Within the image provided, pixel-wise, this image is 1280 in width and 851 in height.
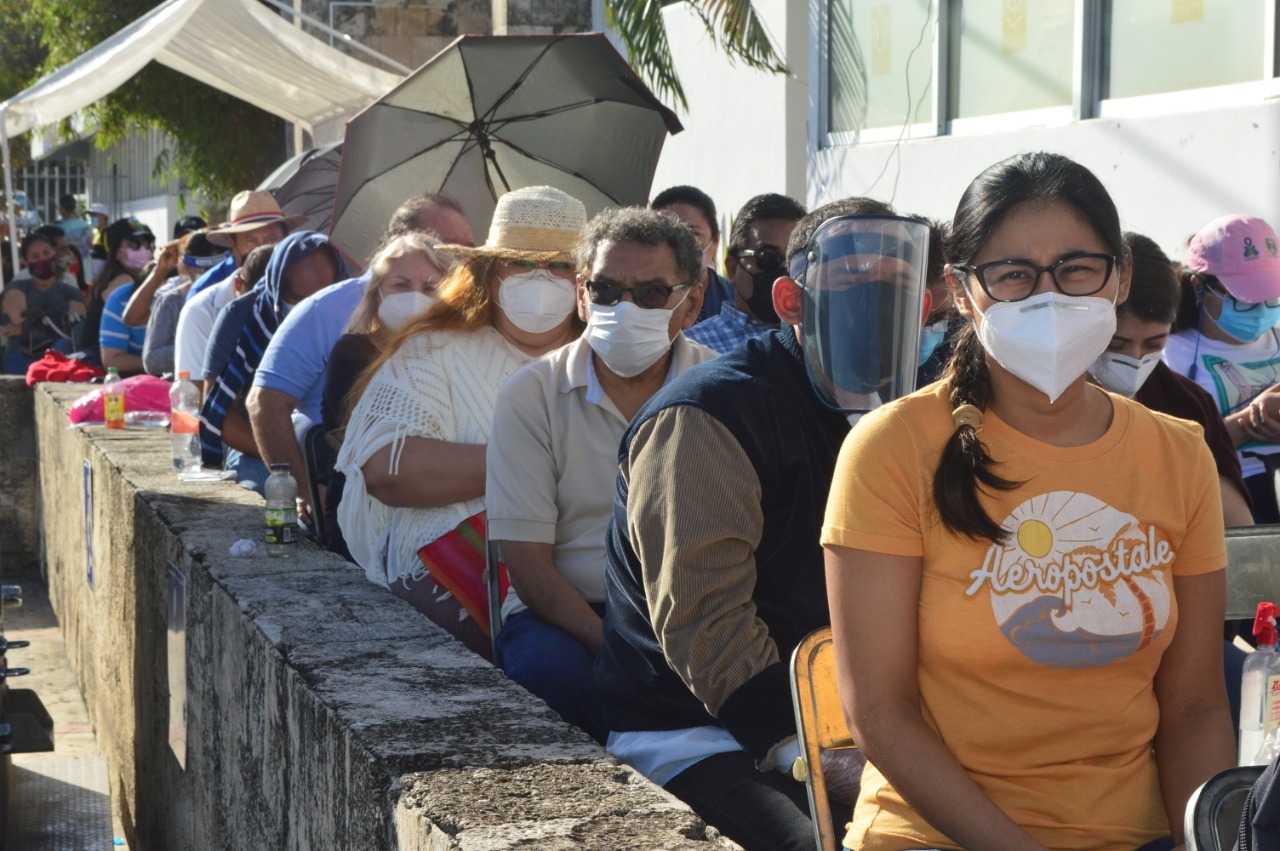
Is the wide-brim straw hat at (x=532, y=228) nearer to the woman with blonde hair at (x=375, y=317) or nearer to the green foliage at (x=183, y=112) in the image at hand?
the woman with blonde hair at (x=375, y=317)

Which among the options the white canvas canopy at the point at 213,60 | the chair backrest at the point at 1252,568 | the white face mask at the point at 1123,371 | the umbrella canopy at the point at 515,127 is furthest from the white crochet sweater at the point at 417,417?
the white canvas canopy at the point at 213,60

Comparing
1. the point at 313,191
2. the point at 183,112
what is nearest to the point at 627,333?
the point at 313,191

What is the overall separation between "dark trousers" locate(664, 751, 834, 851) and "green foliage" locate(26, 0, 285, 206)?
66.4 ft

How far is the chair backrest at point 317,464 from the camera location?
537 centimetres

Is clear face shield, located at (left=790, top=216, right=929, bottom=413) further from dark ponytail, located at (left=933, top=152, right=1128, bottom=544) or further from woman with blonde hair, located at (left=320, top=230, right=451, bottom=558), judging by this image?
woman with blonde hair, located at (left=320, top=230, right=451, bottom=558)

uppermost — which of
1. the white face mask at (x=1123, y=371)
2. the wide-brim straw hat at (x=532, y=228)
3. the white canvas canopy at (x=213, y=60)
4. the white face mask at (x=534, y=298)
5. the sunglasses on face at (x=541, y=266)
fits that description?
A: the white canvas canopy at (x=213, y=60)

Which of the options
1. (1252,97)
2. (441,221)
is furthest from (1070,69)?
(441,221)

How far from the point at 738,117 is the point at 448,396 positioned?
6.70 metres

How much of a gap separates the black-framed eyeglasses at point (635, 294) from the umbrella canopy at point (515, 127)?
3.17m

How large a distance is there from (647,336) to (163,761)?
2.31 metres

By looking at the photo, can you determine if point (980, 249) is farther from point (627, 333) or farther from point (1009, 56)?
point (1009, 56)

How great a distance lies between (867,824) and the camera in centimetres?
261

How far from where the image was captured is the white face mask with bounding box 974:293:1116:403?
2.62 meters

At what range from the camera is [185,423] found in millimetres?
7488
